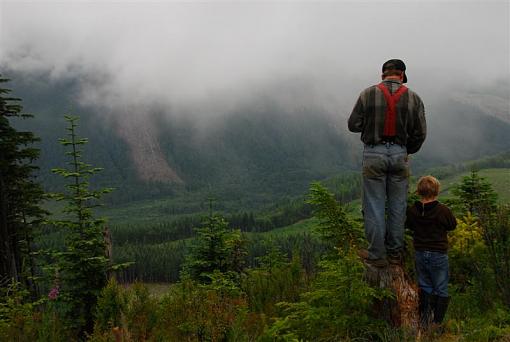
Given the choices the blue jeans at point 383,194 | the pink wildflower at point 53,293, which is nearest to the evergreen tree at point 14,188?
the pink wildflower at point 53,293

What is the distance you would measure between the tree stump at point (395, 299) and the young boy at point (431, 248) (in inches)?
7.8

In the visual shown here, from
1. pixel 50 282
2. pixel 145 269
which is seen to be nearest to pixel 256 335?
pixel 50 282

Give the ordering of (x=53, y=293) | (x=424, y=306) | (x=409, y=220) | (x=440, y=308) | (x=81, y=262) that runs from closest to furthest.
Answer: (x=440, y=308) → (x=424, y=306) → (x=409, y=220) → (x=53, y=293) → (x=81, y=262)

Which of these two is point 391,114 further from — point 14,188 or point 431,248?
point 14,188

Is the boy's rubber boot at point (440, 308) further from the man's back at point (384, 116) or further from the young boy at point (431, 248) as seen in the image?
the man's back at point (384, 116)

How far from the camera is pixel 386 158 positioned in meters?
5.32

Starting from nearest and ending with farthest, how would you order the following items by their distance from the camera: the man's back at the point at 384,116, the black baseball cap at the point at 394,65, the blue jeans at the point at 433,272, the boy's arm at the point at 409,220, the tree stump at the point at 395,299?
the tree stump at the point at 395,299 < the man's back at the point at 384,116 < the blue jeans at the point at 433,272 < the black baseball cap at the point at 394,65 < the boy's arm at the point at 409,220

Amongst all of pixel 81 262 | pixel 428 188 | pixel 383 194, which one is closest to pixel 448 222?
pixel 428 188

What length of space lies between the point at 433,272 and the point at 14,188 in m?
24.1

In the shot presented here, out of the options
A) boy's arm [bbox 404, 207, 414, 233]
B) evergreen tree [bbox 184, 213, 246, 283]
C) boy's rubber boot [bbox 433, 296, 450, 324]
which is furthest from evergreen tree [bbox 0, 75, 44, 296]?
boy's rubber boot [bbox 433, 296, 450, 324]

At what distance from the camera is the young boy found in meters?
5.52

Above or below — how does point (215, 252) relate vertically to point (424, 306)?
below

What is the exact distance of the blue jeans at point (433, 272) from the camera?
551 cm

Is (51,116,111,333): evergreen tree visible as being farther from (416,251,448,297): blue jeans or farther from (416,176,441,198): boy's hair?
(416,176,441,198): boy's hair
